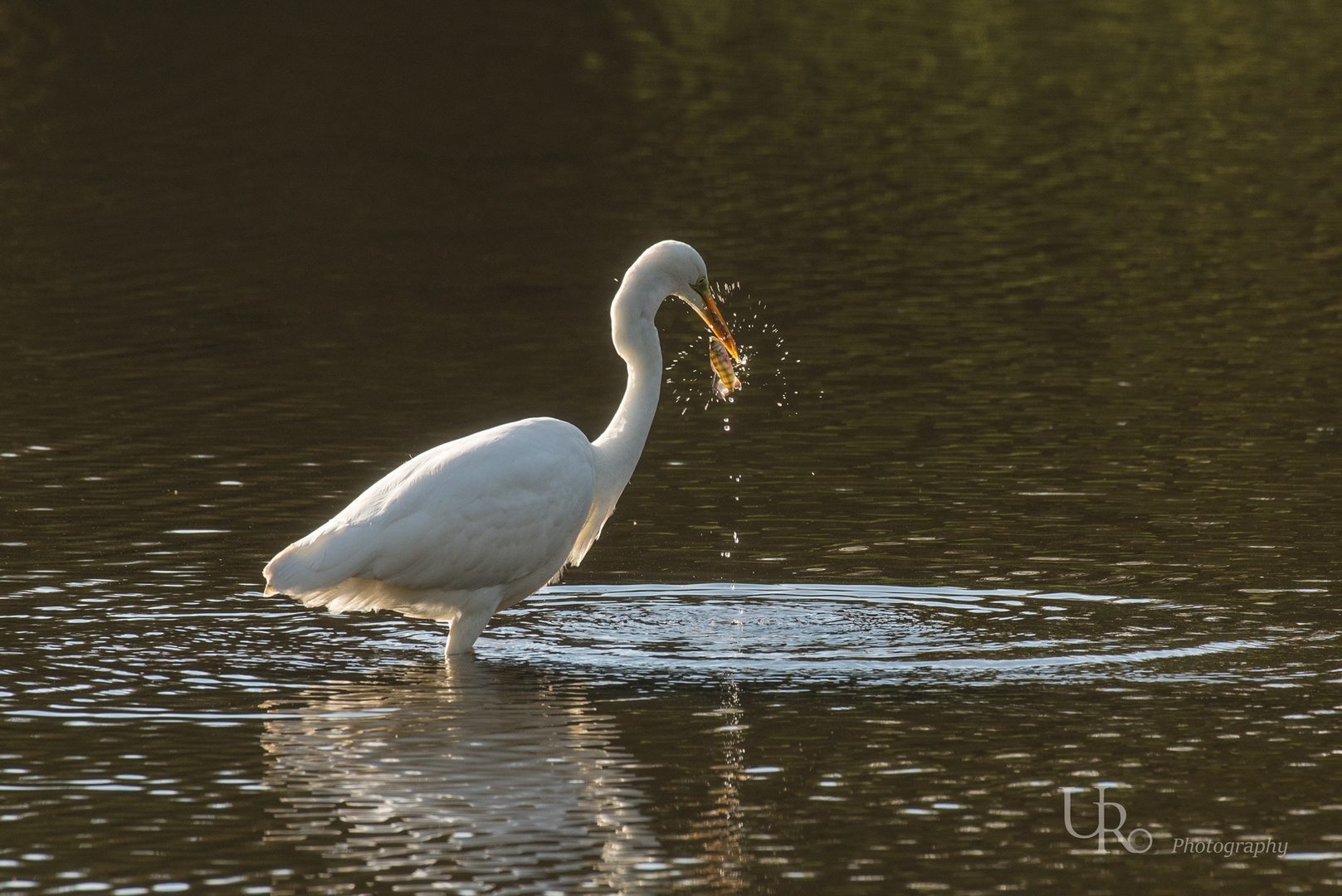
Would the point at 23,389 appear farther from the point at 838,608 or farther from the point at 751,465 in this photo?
the point at 838,608

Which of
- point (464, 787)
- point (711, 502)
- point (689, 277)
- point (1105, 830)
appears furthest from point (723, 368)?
point (1105, 830)

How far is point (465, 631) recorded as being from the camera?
11734 mm

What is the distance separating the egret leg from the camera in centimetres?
1171

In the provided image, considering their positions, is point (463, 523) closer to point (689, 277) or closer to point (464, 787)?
point (689, 277)

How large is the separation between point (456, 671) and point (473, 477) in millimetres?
1078

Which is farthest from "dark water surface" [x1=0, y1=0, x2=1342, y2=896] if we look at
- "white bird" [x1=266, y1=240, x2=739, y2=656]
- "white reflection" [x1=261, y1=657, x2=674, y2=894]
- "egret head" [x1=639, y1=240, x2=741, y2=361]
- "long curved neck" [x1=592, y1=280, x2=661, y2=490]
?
"egret head" [x1=639, y1=240, x2=741, y2=361]

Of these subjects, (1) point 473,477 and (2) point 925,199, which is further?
(2) point 925,199

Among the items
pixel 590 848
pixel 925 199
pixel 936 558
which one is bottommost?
pixel 590 848

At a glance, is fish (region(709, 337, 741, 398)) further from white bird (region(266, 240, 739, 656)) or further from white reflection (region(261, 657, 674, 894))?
white reflection (region(261, 657, 674, 894))

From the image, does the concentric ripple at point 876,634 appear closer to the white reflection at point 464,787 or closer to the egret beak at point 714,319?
the white reflection at point 464,787

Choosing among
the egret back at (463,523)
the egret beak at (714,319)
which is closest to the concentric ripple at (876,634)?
the egret back at (463,523)

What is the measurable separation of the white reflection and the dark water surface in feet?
0.11

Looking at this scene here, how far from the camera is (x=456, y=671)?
11562mm

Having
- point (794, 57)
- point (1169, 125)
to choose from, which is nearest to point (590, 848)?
point (1169, 125)
